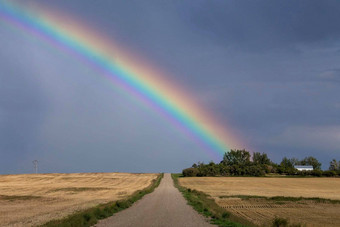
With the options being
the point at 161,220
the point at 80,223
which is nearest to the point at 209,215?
the point at 161,220

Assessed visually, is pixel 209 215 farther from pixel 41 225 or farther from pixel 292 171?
pixel 292 171

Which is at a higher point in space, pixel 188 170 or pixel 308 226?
pixel 188 170

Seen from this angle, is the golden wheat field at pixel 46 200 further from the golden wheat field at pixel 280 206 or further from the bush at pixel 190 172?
the bush at pixel 190 172

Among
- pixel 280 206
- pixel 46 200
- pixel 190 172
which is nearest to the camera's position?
pixel 280 206

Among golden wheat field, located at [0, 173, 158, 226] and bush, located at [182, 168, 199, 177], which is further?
bush, located at [182, 168, 199, 177]

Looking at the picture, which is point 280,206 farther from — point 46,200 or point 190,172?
point 190,172

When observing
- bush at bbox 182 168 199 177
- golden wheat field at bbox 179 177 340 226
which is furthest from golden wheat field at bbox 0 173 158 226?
bush at bbox 182 168 199 177

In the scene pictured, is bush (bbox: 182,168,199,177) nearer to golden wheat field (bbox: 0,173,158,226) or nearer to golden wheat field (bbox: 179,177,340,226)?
golden wheat field (bbox: 179,177,340,226)

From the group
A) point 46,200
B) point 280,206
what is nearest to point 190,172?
point 280,206

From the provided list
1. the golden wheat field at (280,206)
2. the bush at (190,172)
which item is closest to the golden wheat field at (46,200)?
the golden wheat field at (280,206)

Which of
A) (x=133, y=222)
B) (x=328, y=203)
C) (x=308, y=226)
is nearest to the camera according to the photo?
(x=133, y=222)

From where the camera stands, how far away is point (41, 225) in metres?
22.6

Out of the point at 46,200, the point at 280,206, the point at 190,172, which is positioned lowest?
the point at 280,206

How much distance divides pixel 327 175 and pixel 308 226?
Answer: 6065 inches
